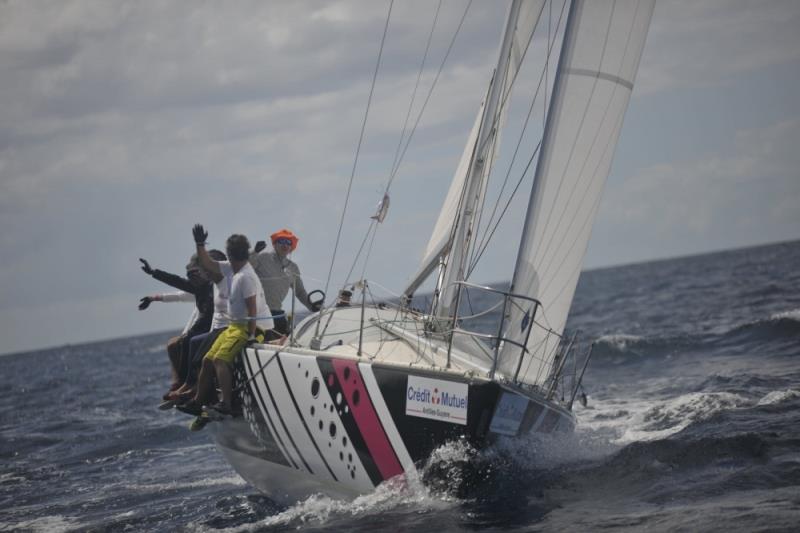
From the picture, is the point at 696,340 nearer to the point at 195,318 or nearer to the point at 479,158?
the point at 479,158

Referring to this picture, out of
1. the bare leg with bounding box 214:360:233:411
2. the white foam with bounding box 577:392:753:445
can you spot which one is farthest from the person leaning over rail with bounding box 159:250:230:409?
the white foam with bounding box 577:392:753:445

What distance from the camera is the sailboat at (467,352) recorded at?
650 cm

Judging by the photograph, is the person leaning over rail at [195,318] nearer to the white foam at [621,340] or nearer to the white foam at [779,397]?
the white foam at [779,397]

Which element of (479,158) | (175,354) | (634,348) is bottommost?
(634,348)

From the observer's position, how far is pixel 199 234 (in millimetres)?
7391

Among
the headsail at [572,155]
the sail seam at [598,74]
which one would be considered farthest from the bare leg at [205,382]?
the sail seam at [598,74]

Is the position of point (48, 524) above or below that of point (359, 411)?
below

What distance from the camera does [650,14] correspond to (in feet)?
24.8

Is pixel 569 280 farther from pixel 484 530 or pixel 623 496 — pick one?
pixel 484 530

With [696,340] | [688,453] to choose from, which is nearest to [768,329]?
[696,340]

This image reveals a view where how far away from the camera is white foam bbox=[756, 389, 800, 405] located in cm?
988

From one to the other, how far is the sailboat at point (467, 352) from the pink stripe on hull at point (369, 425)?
1 cm

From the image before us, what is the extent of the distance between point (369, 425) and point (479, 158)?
277 centimetres

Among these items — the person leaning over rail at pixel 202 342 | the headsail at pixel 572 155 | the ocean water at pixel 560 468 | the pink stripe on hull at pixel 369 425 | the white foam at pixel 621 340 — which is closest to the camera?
the ocean water at pixel 560 468
